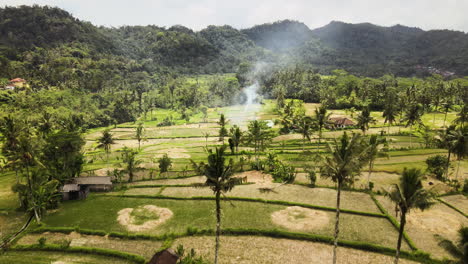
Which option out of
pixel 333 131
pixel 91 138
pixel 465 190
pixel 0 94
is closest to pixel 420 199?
pixel 465 190

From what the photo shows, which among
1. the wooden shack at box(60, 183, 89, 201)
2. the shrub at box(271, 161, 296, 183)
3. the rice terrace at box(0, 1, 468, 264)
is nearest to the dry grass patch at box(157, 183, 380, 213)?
the rice terrace at box(0, 1, 468, 264)

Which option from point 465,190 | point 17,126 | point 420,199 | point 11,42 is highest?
point 11,42

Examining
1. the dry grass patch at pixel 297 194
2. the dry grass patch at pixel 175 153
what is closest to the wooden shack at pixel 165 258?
the dry grass patch at pixel 297 194

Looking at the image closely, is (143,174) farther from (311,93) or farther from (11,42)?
(11,42)

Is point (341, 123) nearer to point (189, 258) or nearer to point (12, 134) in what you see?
point (189, 258)

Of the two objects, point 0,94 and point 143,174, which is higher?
point 0,94

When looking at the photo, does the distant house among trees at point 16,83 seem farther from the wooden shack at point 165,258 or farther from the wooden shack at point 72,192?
the wooden shack at point 165,258

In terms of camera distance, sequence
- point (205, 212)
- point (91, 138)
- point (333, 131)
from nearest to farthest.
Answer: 1. point (205, 212)
2. point (333, 131)
3. point (91, 138)

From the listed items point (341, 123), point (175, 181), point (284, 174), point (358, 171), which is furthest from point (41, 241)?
point (341, 123)
